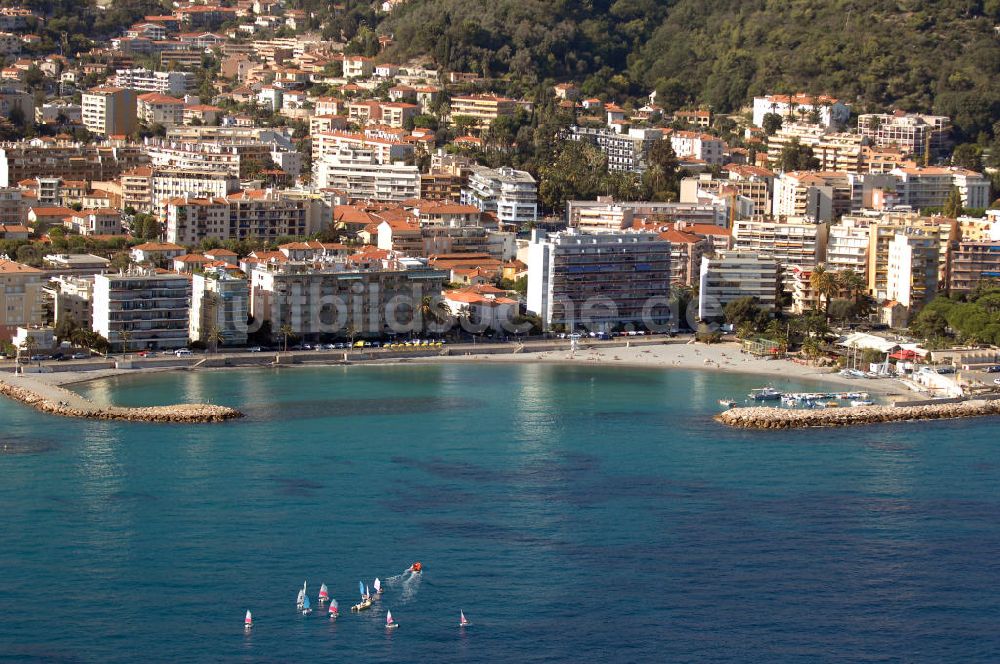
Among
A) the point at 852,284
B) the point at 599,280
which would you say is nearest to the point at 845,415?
the point at 599,280

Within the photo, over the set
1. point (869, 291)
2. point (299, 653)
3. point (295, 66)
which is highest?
point (295, 66)

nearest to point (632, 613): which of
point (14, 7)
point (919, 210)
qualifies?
point (919, 210)

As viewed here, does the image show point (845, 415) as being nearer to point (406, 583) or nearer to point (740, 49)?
point (406, 583)

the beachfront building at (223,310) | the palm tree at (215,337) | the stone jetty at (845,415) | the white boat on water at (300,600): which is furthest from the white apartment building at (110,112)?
the white boat on water at (300,600)

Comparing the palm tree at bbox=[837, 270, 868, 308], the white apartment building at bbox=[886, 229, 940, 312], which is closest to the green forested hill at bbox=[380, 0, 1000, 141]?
the white apartment building at bbox=[886, 229, 940, 312]

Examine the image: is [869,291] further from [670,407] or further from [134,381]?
[134,381]

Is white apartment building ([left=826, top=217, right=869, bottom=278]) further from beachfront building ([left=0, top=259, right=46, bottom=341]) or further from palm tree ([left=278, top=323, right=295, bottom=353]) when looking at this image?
beachfront building ([left=0, top=259, right=46, bottom=341])

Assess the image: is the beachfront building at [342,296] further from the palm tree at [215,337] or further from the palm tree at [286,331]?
the palm tree at [215,337]
